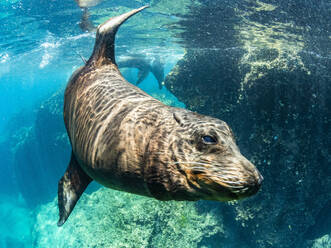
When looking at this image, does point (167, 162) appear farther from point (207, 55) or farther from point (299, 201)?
point (207, 55)

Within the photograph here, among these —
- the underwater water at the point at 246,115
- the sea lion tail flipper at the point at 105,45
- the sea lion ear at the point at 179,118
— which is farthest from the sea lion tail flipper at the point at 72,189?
the underwater water at the point at 246,115

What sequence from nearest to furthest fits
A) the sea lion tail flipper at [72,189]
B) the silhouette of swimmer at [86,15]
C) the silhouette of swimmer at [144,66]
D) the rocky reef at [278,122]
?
the sea lion tail flipper at [72,189], the rocky reef at [278,122], the silhouette of swimmer at [86,15], the silhouette of swimmer at [144,66]

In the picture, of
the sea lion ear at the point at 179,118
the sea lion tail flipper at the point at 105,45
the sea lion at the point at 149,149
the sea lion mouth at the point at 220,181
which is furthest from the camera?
the sea lion tail flipper at the point at 105,45

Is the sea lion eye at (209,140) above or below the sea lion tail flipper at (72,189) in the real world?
above

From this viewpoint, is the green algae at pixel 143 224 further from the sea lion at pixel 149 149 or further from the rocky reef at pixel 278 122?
the sea lion at pixel 149 149

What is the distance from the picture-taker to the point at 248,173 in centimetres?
130

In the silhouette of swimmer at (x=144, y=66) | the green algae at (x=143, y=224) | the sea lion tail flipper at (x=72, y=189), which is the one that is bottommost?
the green algae at (x=143, y=224)

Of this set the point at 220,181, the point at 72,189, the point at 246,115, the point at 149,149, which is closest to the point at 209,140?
the point at 220,181

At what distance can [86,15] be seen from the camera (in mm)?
13555

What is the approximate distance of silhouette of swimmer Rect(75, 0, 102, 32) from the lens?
10.8 metres

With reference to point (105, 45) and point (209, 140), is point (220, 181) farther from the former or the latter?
point (105, 45)

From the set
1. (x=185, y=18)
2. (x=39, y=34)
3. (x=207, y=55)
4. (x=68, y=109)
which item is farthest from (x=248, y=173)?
(x=39, y=34)

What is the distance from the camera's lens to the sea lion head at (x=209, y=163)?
4.23ft

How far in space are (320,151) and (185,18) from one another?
27.3 feet
